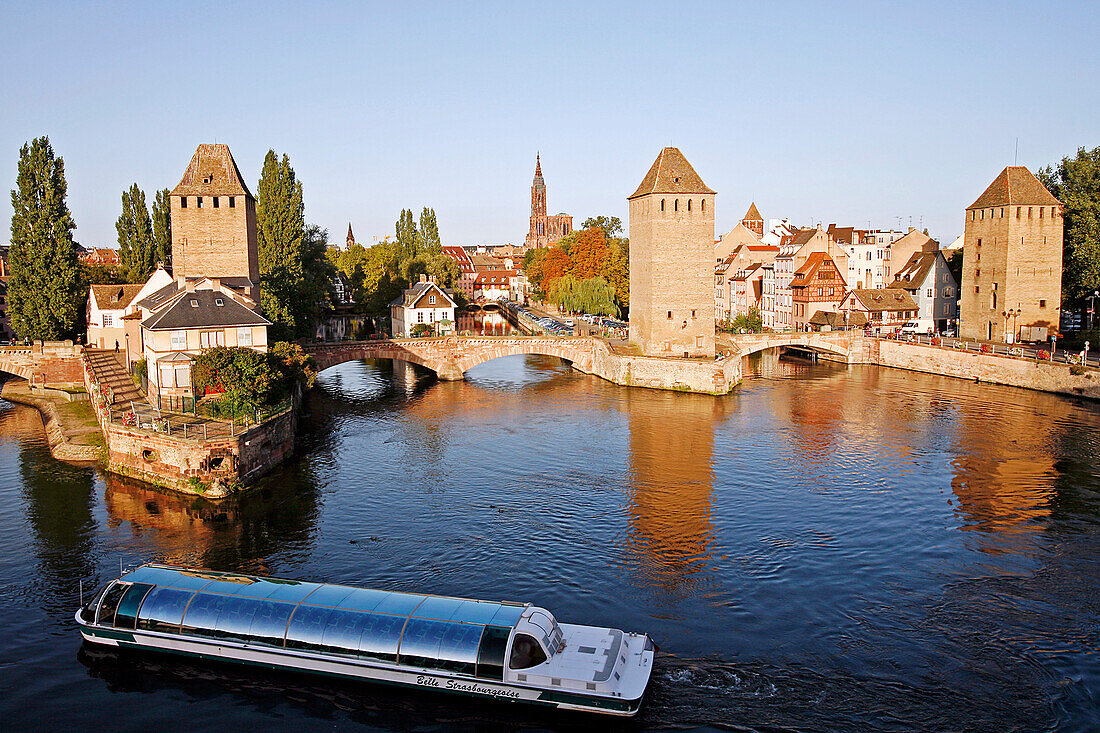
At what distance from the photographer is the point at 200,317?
35.2 metres

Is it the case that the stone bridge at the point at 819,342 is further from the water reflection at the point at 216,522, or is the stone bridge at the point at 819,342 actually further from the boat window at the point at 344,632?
the boat window at the point at 344,632

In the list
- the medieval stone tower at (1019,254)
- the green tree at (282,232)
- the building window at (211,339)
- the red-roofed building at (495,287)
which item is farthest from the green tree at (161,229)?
the red-roofed building at (495,287)

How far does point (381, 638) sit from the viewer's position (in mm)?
16016

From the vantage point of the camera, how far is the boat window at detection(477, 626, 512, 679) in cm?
1538

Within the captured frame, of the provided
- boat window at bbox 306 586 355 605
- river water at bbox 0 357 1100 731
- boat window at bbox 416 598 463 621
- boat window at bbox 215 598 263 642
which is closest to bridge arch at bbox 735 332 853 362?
river water at bbox 0 357 1100 731

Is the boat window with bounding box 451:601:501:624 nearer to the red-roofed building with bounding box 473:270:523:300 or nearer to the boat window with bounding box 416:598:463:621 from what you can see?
the boat window with bounding box 416:598:463:621

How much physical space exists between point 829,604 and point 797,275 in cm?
5489

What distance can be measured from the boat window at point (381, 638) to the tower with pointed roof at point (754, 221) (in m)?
91.7

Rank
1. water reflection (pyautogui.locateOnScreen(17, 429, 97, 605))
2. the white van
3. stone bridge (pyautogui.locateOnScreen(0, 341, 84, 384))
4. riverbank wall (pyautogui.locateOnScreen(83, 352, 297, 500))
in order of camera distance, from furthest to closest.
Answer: the white van, stone bridge (pyautogui.locateOnScreen(0, 341, 84, 384)), riverbank wall (pyautogui.locateOnScreen(83, 352, 297, 500)), water reflection (pyautogui.locateOnScreen(17, 429, 97, 605))

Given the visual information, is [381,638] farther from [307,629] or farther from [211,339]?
[211,339]

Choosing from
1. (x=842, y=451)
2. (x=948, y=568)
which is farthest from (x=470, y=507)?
(x=842, y=451)

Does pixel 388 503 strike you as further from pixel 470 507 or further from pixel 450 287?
pixel 450 287

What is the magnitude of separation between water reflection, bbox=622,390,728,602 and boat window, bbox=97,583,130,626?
11.9 m

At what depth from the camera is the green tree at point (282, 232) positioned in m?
50.1
